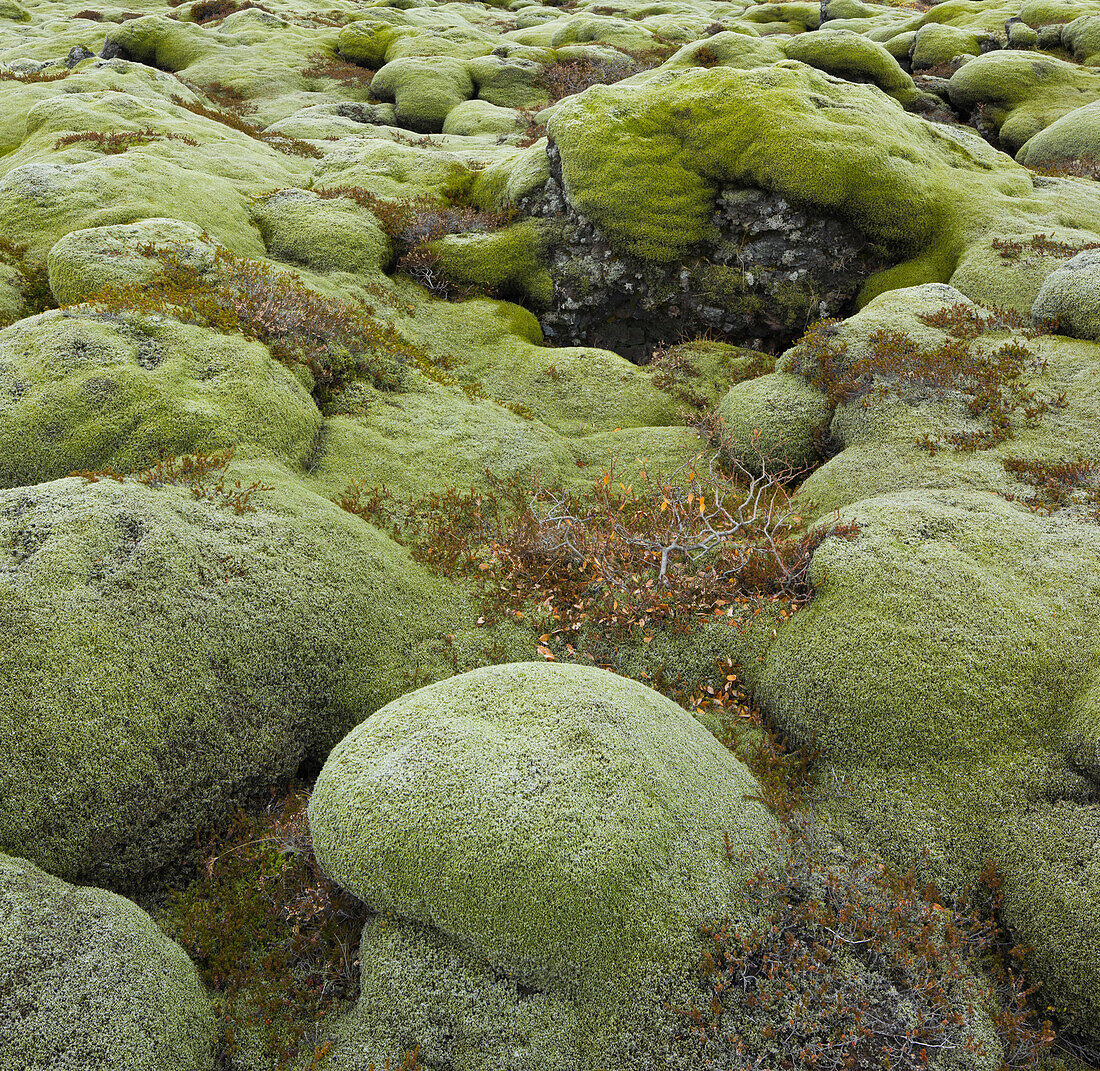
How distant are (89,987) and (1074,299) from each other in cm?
1631

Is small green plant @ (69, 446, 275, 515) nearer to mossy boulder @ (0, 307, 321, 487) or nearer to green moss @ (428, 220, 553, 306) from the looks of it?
mossy boulder @ (0, 307, 321, 487)

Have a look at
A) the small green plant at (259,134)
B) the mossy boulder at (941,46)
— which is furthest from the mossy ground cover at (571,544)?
the mossy boulder at (941,46)

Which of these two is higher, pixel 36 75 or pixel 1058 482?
pixel 36 75

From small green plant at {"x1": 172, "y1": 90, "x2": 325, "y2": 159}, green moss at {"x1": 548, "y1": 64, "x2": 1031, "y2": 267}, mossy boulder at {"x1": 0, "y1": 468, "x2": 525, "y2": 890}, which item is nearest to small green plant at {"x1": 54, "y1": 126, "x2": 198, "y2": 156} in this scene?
small green plant at {"x1": 172, "y1": 90, "x2": 325, "y2": 159}

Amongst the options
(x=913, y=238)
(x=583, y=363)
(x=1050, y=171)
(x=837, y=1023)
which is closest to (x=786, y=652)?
(x=837, y=1023)

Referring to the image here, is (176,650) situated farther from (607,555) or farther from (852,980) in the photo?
(852,980)

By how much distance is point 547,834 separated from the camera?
17.7 ft

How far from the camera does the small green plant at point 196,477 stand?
8352 millimetres

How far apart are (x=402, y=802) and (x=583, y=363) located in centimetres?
1100

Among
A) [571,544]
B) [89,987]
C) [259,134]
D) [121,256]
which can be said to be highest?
[121,256]

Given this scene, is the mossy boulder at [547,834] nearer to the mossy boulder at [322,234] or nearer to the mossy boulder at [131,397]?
the mossy boulder at [131,397]

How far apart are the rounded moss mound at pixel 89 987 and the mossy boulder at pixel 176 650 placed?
0.77 m

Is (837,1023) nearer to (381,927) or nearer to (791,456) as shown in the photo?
(381,927)

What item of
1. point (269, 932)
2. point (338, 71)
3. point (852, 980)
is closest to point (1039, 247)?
point (852, 980)
